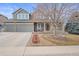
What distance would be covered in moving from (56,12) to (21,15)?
69cm

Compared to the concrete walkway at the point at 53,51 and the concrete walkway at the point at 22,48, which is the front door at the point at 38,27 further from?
the concrete walkway at the point at 53,51

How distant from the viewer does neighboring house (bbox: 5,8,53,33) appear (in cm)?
545

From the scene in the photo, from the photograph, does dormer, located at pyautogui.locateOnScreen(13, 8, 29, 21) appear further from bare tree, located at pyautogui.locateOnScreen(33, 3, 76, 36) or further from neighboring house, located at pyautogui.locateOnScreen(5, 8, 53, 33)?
bare tree, located at pyautogui.locateOnScreen(33, 3, 76, 36)

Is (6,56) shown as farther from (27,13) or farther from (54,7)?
(54,7)

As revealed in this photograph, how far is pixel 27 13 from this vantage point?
215 inches

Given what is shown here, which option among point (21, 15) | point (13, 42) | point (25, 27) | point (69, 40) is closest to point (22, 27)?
point (25, 27)

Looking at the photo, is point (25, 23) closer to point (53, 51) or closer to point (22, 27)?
point (22, 27)

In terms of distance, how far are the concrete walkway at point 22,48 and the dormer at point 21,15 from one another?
0.30m

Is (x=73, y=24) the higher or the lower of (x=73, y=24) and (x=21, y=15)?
the lower

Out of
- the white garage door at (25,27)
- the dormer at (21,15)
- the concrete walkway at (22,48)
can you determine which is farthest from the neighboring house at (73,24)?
the dormer at (21,15)

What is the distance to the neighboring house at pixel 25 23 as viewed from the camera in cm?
545

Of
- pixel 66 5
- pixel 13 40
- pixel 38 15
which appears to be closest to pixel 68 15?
pixel 66 5

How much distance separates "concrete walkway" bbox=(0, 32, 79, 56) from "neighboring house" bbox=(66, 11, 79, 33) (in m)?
0.34

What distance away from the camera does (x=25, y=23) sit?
18.0ft
